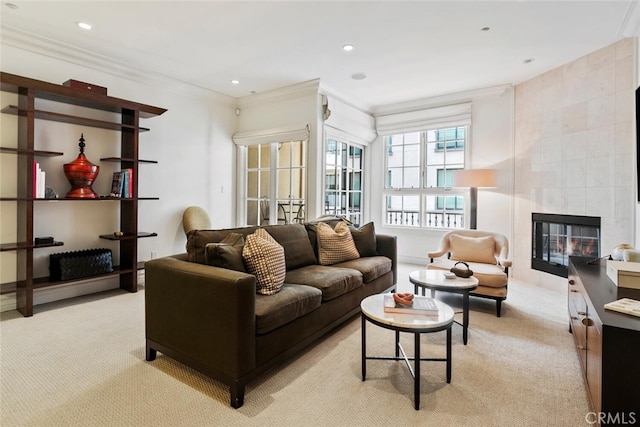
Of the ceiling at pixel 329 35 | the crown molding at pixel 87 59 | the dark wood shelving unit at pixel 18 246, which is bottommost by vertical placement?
the dark wood shelving unit at pixel 18 246

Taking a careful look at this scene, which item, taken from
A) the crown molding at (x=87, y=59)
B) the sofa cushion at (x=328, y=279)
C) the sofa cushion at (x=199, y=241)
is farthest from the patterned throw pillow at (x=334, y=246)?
the crown molding at (x=87, y=59)

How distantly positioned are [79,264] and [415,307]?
11.0 feet

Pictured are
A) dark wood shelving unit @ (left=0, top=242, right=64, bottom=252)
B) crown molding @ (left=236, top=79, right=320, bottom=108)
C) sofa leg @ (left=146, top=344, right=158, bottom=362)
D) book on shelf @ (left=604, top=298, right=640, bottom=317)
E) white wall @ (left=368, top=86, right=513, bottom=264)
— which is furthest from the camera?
white wall @ (left=368, top=86, right=513, bottom=264)

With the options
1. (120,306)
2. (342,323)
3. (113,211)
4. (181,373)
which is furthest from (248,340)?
(113,211)

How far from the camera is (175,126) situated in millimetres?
4543

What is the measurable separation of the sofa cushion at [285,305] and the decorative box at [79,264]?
7.82ft

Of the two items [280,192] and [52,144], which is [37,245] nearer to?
[52,144]

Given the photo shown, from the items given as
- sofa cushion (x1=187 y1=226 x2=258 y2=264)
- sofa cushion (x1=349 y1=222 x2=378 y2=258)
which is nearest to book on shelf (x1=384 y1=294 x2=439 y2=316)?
sofa cushion (x1=187 y1=226 x2=258 y2=264)

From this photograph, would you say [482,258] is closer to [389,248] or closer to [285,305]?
[389,248]

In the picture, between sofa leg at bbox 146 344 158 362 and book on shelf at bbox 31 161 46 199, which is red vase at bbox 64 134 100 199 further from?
sofa leg at bbox 146 344 158 362

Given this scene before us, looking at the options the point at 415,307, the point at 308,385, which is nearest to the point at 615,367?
the point at 415,307

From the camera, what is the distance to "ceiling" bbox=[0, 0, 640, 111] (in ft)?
9.06

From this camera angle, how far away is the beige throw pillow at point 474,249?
12.0ft

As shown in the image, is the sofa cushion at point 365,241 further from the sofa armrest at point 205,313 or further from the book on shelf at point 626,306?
the book on shelf at point 626,306
